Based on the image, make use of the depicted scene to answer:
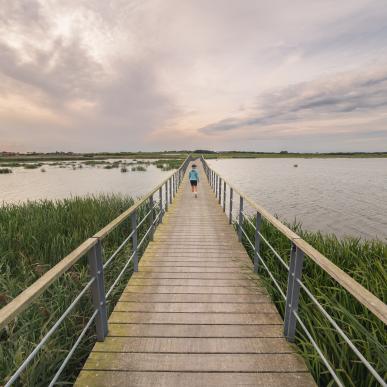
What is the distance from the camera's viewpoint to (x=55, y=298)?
370 cm

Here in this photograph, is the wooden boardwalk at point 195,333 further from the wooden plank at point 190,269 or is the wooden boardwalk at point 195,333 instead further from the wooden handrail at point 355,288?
the wooden handrail at point 355,288

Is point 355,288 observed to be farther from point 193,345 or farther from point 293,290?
point 193,345

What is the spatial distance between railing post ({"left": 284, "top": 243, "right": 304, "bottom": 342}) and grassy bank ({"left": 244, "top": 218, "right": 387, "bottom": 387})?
0.36 ft

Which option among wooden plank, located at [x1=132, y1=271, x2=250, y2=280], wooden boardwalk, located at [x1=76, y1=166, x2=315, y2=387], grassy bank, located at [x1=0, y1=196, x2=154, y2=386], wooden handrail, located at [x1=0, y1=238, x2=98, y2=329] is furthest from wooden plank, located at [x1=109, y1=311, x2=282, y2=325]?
wooden handrail, located at [x1=0, y1=238, x2=98, y2=329]

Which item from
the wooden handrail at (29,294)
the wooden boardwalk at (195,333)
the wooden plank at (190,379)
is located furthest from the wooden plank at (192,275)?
the wooden handrail at (29,294)

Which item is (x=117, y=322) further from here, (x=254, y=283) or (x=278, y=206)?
(x=278, y=206)

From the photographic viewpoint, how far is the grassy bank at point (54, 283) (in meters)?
2.57

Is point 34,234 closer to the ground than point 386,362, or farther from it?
closer to the ground

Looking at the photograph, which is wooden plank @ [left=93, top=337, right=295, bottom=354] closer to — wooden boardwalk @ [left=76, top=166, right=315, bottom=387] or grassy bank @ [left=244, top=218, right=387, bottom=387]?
wooden boardwalk @ [left=76, top=166, right=315, bottom=387]

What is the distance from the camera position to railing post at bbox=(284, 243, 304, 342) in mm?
2441

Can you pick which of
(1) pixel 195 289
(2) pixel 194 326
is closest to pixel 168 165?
(1) pixel 195 289

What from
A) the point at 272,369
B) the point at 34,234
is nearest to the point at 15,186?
the point at 34,234

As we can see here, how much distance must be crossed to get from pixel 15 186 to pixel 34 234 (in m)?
18.9

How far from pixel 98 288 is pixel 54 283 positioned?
2.05m
